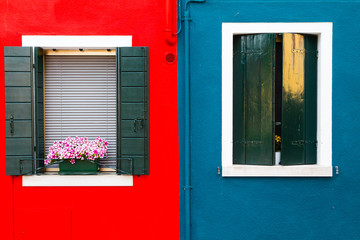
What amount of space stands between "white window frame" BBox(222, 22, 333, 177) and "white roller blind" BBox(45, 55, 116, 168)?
4.88ft

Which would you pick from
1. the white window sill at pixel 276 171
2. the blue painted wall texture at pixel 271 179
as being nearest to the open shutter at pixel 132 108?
the blue painted wall texture at pixel 271 179

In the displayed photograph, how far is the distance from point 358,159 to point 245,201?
1.54m

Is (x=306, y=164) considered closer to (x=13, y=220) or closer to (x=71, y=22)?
(x=71, y=22)

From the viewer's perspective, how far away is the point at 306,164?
12.3 feet

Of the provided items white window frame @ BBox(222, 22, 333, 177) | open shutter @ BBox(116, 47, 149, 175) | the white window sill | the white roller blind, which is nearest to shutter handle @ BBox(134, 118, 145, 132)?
open shutter @ BBox(116, 47, 149, 175)

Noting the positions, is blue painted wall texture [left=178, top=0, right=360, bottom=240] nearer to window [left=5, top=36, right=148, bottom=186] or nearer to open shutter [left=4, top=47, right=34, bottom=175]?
window [left=5, top=36, right=148, bottom=186]

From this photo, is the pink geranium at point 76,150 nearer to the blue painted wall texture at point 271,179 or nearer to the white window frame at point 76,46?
the white window frame at point 76,46

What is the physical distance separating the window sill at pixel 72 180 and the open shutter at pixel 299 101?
2.18 meters

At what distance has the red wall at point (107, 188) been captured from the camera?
144 inches

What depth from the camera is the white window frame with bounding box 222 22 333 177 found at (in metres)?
3.62

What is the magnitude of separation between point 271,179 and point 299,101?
3.53ft

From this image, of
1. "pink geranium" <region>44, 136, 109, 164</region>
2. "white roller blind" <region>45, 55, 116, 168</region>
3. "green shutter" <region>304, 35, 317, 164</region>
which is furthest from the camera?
"white roller blind" <region>45, 55, 116, 168</region>

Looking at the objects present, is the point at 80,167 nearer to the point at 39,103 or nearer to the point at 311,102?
the point at 39,103

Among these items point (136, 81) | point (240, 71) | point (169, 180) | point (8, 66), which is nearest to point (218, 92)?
point (240, 71)
